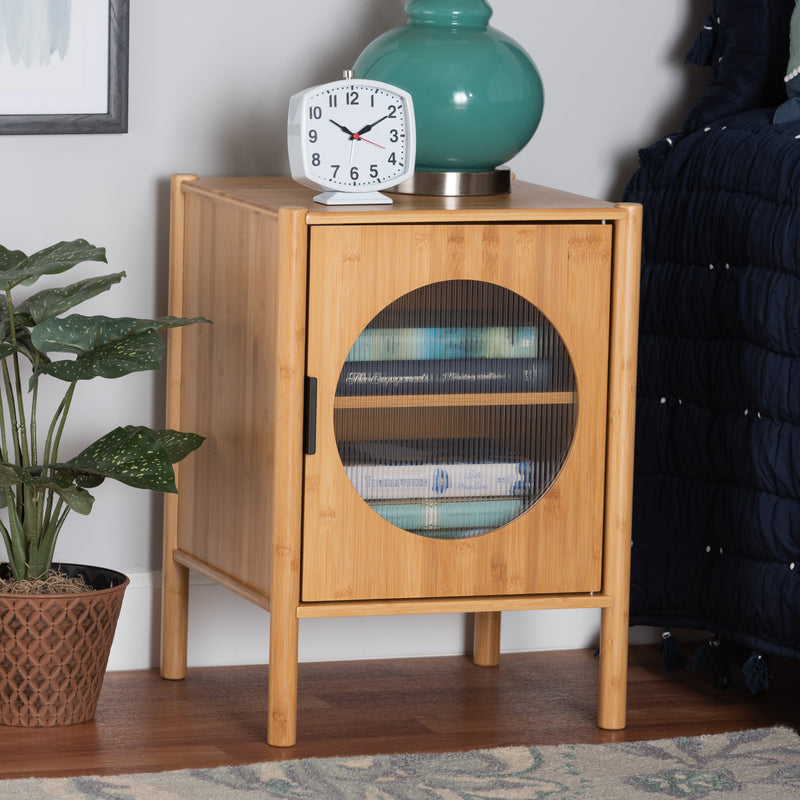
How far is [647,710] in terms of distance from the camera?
84.0 inches

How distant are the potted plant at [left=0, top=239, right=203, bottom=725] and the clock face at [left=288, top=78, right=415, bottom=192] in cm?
26

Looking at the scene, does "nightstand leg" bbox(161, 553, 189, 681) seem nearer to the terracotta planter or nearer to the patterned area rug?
the terracotta planter

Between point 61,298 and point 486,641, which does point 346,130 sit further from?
point 486,641

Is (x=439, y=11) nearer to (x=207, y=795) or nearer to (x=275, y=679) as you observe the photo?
(x=275, y=679)

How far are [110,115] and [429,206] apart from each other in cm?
54

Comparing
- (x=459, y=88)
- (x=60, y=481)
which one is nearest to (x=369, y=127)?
(x=459, y=88)

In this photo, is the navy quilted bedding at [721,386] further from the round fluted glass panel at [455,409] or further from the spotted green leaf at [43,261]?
the spotted green leaf at [43,261]

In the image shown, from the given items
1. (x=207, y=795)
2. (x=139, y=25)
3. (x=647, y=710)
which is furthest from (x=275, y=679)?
(x=139, y=25)

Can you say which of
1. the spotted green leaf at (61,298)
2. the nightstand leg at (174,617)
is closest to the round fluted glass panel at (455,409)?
the spotted green leaf at (61,298)

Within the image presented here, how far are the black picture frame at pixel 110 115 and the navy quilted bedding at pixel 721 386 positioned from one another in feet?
2.55

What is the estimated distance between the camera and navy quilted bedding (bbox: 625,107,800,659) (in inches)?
78.6

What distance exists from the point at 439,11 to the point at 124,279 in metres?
0.60

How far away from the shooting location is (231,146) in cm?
223

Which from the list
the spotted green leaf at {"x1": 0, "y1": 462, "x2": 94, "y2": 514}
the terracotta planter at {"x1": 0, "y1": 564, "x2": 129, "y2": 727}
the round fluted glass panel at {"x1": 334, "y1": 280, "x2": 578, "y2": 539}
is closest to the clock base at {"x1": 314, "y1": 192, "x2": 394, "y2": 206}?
the round fluted glass panel at {"x1": 334, "y1": 280, "x2": 578, "y2": 539}
